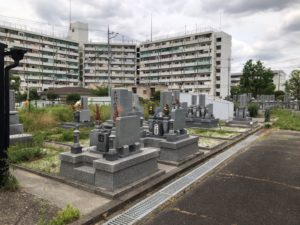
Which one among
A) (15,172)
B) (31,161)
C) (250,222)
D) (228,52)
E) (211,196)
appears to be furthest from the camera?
(228,52)

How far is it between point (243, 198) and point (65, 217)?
3.22m

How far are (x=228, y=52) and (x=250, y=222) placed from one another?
64.9m

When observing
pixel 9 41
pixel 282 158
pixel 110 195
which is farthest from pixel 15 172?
pixel 9 41

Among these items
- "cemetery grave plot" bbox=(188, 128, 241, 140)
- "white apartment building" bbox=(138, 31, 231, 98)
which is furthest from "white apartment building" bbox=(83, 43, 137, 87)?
"cemetery grave plot" bbox=(188, 128, 241, 140)

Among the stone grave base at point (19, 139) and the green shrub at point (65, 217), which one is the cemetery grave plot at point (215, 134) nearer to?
the stone grave base at point (19, 139)

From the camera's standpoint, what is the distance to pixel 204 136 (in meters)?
12.2

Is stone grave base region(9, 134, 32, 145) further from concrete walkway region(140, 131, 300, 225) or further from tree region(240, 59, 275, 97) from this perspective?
tree region(240, 59, 275, 97)

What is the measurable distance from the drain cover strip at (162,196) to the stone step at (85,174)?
3.98 feet

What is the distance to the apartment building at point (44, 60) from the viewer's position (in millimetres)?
59625

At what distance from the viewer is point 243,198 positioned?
5008 mm

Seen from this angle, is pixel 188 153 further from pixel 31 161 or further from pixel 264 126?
pixel 264 126

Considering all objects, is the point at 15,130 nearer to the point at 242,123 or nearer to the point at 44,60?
the point at 242,123

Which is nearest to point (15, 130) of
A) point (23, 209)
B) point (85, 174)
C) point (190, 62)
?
point (85, 174)

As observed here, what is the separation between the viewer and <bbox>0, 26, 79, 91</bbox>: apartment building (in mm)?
59625
